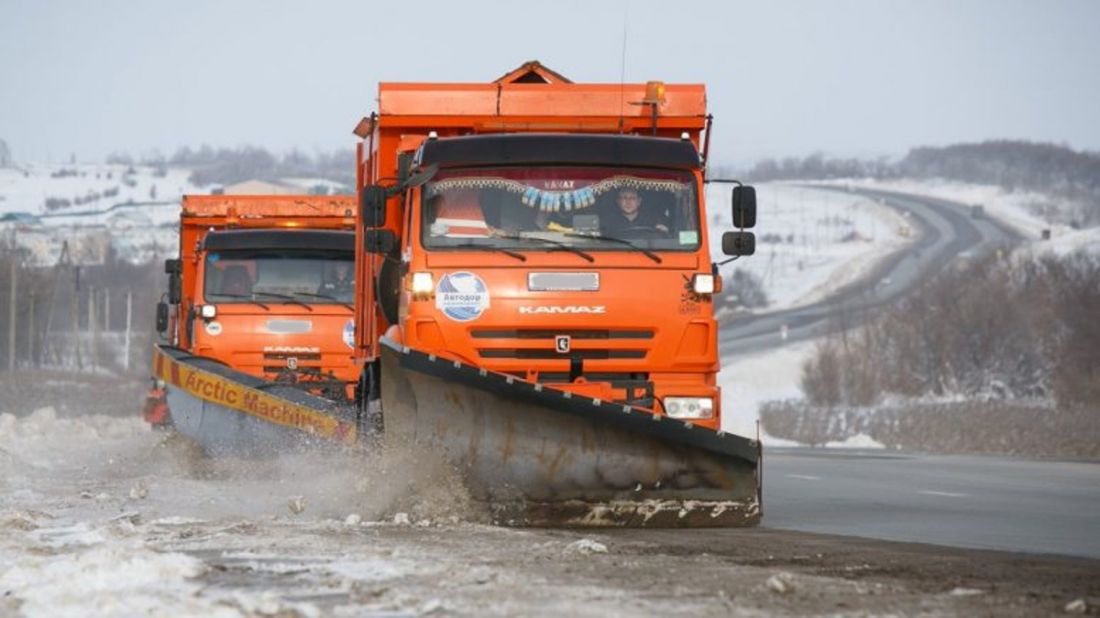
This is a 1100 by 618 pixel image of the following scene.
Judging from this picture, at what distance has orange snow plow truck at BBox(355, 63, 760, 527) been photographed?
40.4 feet

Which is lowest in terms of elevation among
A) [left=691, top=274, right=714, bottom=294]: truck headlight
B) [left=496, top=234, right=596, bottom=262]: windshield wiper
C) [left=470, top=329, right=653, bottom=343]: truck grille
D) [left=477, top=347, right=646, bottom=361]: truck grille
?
[left=477, top=347, right=646, bottom=361]: truck grille

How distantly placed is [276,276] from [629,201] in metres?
9.29

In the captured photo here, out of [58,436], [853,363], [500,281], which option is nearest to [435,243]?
[500,281]

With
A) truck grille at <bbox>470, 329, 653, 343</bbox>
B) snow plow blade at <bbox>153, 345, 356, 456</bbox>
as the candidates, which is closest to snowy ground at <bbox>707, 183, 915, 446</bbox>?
snow plow blade at <bbox>153, 345, 356, 456</bbox>

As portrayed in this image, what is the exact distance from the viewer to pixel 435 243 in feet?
44.3

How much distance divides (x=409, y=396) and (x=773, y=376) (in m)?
70.7

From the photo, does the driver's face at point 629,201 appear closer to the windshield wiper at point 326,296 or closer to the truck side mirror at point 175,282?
the windshield wiper at point 326,296

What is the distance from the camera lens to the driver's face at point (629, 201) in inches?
537

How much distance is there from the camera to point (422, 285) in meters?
13.3

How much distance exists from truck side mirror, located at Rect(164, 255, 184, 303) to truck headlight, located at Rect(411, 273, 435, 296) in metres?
11.2

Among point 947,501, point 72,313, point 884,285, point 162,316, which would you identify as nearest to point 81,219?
point 72,313

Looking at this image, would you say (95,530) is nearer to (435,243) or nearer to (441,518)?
(441,518)

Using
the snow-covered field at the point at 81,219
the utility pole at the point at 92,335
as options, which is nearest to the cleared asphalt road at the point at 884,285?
the utility pole at the point at 92,335

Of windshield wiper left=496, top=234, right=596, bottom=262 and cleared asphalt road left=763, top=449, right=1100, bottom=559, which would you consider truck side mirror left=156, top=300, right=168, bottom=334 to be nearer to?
cleared asphalt road left=763, top=449, right=1100, bottom=559
